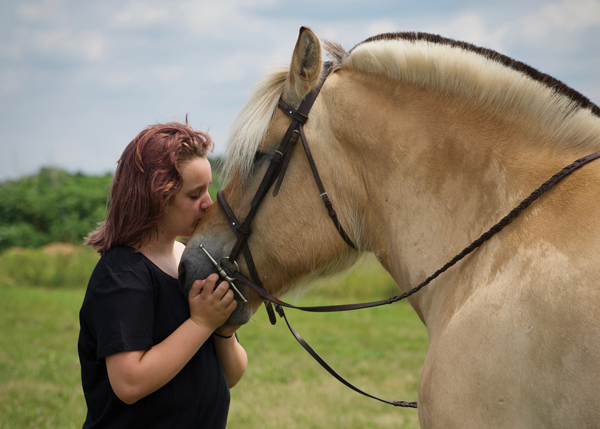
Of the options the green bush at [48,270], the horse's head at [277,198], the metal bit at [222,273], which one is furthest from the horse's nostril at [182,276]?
the green bush at [48,270]

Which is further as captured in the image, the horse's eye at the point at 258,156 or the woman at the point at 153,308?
the horse's eye at the point at 258,156

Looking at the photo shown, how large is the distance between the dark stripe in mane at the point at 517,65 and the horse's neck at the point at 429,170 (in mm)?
189

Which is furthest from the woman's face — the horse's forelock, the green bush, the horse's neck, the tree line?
the tree line

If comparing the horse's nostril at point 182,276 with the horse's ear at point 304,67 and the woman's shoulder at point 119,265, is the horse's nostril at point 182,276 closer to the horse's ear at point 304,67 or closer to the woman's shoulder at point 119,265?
the woman's shoulder at point 119,265

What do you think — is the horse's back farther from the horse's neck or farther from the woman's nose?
the woman's nose

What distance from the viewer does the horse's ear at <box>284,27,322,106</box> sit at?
6.52 ft

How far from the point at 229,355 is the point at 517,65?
5.85 ft

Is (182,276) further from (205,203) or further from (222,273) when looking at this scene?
(205,203)

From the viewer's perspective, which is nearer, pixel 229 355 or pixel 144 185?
pixel 144 185

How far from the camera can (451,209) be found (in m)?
1.84

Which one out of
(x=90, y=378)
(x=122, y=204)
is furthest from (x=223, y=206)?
(x=90, y=378)

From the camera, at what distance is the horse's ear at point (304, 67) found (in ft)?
6.52

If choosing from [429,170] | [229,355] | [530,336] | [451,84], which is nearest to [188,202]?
[229,355]

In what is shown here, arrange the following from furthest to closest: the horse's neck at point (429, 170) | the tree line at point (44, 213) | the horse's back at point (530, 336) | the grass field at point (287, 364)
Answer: the tree line at point (44, 213) → the grass field at point (287, 364) → the horse's neck at point (429, 170) → the horse's back at point (530, 336)
